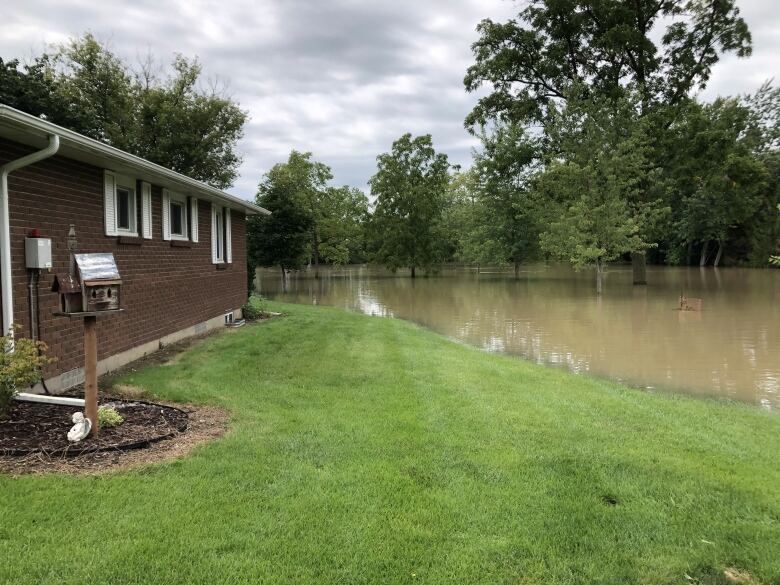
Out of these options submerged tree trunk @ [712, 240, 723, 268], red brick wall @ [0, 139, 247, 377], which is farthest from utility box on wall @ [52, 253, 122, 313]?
submerged tree trunk @ [712, 240, 723, 268]

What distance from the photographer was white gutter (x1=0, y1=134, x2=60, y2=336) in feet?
17.6

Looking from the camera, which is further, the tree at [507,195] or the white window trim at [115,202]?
the tree at [507,195]

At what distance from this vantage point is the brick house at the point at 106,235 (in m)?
5.51

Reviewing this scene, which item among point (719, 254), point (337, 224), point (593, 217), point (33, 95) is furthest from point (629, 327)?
point (719, 254)

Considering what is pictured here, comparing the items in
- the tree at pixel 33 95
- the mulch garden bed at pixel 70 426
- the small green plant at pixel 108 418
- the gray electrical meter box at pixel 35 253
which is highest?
the tree at pixel 33 95

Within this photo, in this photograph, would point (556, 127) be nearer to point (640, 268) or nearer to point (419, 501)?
point (640, 268)

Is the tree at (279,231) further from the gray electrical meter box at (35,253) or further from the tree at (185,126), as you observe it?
the gray electrical meter box at (35,253)

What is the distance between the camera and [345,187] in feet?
172

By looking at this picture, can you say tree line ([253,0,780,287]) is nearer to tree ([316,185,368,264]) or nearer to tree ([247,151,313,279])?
tree ([247,151,313,279])

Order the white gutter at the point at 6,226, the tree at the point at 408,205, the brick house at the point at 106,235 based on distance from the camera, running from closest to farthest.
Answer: the white gutter at the point at 6,226, the brick house at the point at 106,235, the tree at the point at 408,205

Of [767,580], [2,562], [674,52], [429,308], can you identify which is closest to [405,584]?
[767,580]

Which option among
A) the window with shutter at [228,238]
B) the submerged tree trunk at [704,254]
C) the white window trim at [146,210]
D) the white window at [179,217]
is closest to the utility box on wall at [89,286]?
the white window trim at [146,210]

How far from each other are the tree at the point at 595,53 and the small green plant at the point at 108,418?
83.8ft

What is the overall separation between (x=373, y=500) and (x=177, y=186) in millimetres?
7432
